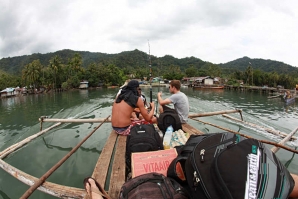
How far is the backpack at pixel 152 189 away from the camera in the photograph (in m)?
1.32

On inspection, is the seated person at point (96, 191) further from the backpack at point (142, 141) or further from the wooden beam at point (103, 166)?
the backpack at point (142, 141)

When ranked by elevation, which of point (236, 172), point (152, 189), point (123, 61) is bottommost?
point (152, 189)

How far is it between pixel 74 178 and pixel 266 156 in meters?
3.72

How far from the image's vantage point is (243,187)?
42.8 inches

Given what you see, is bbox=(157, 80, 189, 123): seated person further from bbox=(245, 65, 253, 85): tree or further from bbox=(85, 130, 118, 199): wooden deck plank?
bbox=(245, 65, 253, 85): tree

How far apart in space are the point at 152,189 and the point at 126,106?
7.72 feet

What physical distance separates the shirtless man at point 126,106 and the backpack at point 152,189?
214 cm

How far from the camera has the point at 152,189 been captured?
1360 millimetres

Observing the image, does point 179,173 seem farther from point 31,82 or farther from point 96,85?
point 96,85

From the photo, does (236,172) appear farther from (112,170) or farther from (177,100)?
(177,100)

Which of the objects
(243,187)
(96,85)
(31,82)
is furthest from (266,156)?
(96,85)

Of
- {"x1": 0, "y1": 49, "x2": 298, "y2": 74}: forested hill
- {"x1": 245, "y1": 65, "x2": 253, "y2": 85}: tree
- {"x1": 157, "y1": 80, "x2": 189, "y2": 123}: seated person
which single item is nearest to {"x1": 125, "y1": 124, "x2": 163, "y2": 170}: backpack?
{"x1": 157, "y1": 80, "x2": 189, "y2": 123}: seated person

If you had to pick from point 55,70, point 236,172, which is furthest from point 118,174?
point 55,70

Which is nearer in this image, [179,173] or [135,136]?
[179,173]
